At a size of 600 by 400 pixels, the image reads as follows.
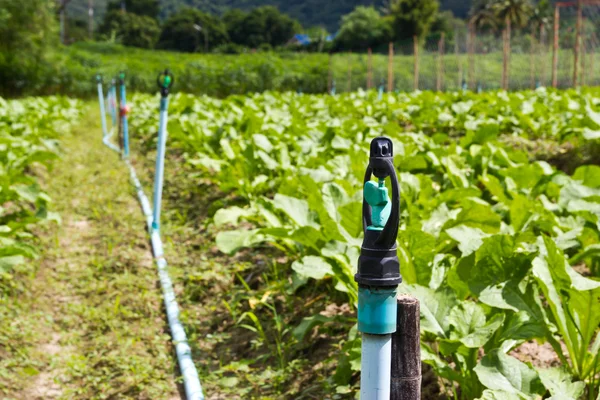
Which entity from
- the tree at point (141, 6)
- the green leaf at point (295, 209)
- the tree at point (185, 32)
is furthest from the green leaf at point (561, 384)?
the tree at point (141, 6)

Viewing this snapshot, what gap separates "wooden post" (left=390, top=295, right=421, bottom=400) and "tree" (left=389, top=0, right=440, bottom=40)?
71415mm

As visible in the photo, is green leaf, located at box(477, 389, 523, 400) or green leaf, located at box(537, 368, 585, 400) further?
green leaf, located at box(537, 368, 585, 400)

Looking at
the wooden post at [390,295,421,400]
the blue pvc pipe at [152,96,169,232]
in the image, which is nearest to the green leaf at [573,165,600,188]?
the wooden post at [390,295,421,400]

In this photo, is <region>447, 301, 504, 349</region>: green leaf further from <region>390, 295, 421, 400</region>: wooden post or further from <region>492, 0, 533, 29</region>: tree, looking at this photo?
<region>492, 0, 533, 29</region>: tree

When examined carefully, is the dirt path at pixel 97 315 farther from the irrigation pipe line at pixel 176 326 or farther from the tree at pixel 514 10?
the tree at pixel 514 10

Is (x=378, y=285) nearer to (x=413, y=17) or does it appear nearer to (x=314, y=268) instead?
(x=314, y=268)

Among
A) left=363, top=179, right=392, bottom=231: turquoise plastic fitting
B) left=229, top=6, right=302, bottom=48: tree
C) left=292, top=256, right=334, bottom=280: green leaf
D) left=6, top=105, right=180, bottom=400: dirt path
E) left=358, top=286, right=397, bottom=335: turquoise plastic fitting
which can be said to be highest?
left=229, top=6, right=302, bottom=48: tree

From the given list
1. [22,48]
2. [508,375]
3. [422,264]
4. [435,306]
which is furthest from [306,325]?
[22,48]

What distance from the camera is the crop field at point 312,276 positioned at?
2307 mm

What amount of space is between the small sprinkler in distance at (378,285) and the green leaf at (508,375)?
2.26ft

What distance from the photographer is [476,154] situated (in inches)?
188

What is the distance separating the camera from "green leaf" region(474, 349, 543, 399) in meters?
1.99

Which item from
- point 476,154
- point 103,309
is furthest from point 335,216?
point 476,154

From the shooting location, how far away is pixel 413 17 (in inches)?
2793
